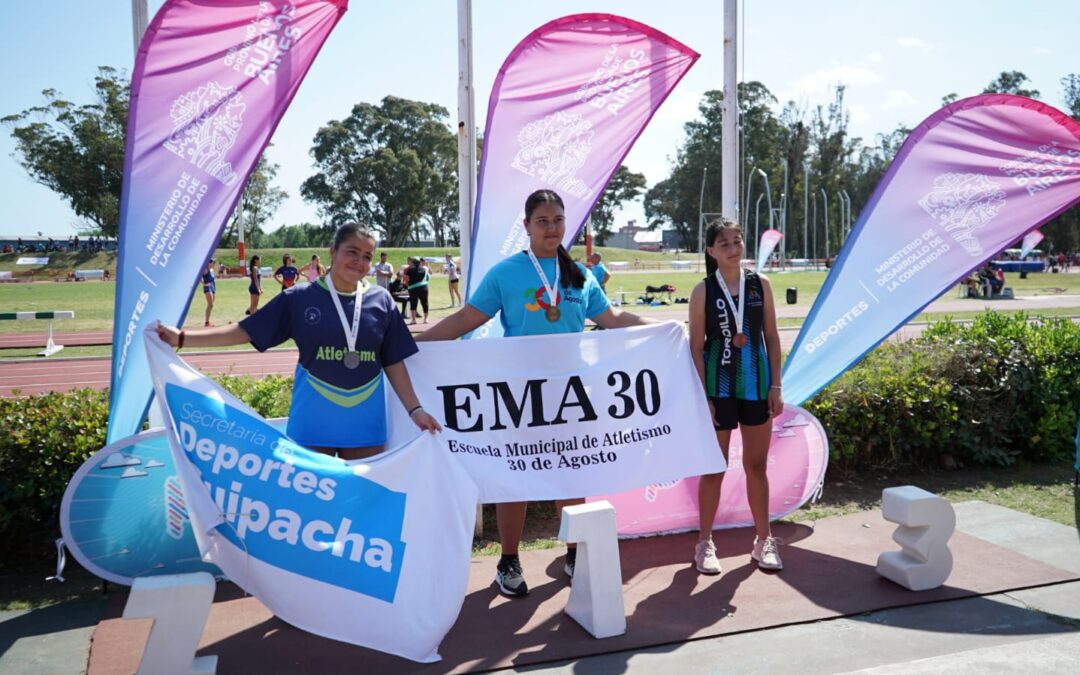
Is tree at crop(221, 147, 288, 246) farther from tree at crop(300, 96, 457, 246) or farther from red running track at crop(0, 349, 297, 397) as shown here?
red running track at crop(0, 349, 297, 397)

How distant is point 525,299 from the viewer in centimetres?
432

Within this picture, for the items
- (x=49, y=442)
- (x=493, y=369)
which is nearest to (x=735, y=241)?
(x=493, y=369)

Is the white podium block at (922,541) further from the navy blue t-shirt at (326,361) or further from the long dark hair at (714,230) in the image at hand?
the navy blue t-shirt at (326,361)

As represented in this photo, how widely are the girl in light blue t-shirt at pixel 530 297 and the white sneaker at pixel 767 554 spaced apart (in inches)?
43.5

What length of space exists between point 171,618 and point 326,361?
3.94ft

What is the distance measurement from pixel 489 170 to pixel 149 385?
7.90ft

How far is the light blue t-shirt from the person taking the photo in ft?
14.0

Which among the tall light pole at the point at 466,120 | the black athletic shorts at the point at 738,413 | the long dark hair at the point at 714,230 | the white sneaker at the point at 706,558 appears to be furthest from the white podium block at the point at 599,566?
the tall light pole at the point at 466,120

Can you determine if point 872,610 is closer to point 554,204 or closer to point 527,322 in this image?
point 527,322

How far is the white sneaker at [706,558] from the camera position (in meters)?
4.66

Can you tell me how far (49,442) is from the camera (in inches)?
185

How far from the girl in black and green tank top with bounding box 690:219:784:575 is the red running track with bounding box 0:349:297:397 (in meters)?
7.88

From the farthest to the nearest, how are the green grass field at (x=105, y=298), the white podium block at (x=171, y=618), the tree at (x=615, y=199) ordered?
the tree at (x=615, y=199) < the green grass field at (x=105, y=298) < the white podium block at (x=171, y=618)

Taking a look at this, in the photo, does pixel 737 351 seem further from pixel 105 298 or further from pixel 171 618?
pixel 105 298
